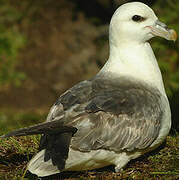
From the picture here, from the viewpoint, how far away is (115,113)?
343 centimetres

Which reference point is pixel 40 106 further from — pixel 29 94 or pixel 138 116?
pixel 138 116

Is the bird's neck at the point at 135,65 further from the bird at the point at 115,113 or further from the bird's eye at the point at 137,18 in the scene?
the bird's eye at the point at 137,18

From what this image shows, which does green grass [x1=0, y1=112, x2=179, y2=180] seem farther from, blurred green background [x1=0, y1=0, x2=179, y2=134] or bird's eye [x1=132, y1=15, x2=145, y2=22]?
blurred green background [x1=0, y1=0, x2=179, y2=134]

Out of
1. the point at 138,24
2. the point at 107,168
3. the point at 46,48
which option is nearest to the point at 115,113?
the point at 107,168

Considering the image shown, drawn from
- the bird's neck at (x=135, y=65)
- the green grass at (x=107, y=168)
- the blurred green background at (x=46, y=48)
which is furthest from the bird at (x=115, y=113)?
the blurred green background at (x=46, y=48)

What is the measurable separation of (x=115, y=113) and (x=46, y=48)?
7439 millimetres

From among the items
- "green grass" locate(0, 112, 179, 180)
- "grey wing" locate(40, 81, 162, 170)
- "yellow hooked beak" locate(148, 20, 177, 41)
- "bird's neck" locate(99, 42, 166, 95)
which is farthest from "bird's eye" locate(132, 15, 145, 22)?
"green grass" locate(0, 112, 179, 180)

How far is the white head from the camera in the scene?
13.4ft

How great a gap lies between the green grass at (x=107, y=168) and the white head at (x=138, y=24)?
1.09 meters

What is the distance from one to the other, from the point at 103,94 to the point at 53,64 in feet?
23.0

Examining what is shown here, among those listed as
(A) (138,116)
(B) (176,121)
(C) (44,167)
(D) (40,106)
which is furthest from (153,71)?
(D) (40,106)

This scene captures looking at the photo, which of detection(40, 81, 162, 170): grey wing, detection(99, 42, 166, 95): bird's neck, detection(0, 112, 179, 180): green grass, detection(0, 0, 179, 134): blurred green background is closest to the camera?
detection(40, 81, 162, 170): grey wing

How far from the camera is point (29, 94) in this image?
9.60m

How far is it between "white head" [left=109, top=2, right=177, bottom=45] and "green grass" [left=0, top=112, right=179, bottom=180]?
109 cm
